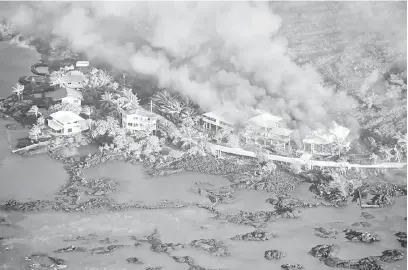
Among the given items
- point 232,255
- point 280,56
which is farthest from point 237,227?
point 280,56

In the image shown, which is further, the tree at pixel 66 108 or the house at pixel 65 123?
the tree at pixel 66 108

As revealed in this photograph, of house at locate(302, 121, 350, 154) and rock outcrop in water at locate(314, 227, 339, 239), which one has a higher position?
house at locate(302, 121, 350, 154)

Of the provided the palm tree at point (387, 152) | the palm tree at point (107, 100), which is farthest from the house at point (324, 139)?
the palm tree at point (107, 100)

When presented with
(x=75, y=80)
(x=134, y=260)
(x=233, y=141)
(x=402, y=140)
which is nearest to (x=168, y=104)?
(x=233, y=141)

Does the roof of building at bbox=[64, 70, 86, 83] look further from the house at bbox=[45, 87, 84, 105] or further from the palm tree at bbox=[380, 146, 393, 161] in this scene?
the palm tree at bbox=[380, 146, 393, 161]

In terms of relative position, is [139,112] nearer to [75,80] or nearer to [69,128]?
[69,128]

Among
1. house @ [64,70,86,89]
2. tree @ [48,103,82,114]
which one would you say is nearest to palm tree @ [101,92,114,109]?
tree @ [48,103,82,114]

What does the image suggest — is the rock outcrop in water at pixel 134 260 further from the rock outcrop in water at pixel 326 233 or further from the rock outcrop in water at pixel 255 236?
the rock outcrop in water at pixel 326 233
